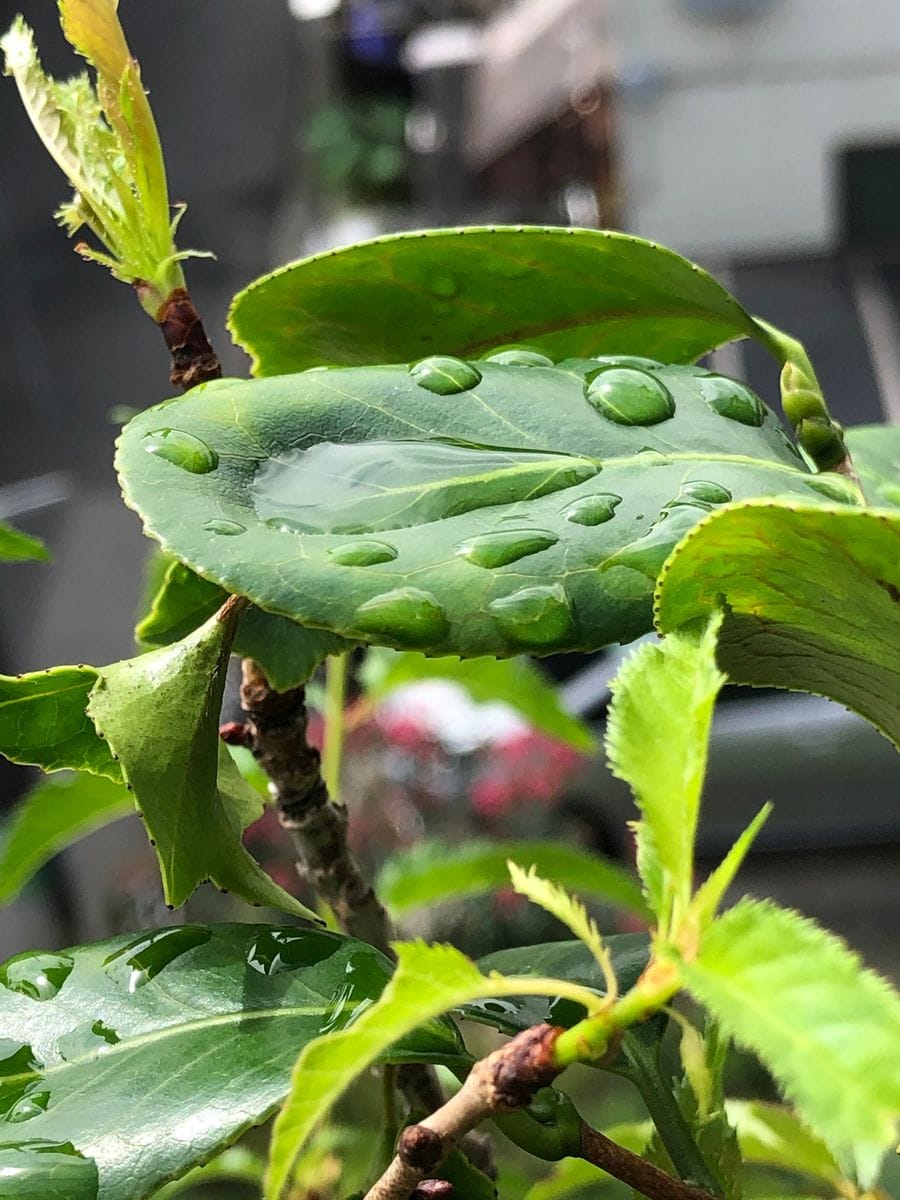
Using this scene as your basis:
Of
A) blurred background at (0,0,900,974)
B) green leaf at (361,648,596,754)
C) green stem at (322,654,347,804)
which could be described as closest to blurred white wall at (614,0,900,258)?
blurred background at (0,0,900,974)

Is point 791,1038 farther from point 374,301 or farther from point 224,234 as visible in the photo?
point 224,234

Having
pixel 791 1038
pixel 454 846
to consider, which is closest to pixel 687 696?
pixel 791 1038

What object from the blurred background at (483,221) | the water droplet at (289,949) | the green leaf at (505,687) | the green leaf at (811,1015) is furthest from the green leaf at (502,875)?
the blurred background at (483,221)

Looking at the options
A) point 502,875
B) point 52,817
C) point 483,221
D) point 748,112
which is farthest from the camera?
point 483,221

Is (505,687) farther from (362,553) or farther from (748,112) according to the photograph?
(748,112)

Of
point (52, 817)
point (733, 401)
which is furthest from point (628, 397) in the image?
point (52, 817)
